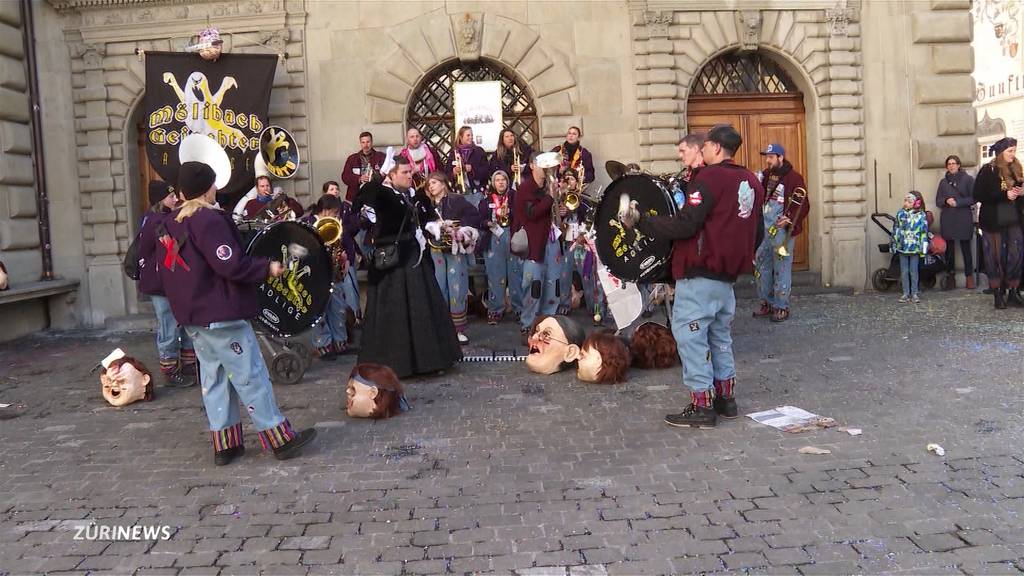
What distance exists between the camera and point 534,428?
19.1ft

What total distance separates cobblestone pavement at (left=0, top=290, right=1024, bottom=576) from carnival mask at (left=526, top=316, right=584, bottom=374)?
234 millimetres

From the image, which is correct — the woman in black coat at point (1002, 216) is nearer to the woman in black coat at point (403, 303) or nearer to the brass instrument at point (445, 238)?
the brass instrument at point (445, 238)

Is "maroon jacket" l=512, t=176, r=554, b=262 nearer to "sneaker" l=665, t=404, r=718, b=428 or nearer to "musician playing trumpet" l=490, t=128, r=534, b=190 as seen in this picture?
"musician playing trumpet" l=490, t=128, r=534, b=190

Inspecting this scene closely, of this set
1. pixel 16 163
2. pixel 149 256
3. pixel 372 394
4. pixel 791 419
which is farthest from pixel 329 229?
pixel 16 163

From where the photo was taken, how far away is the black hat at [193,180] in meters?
4.98

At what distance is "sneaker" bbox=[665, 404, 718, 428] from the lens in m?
5.64

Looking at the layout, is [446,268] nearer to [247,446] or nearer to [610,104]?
[247,446]

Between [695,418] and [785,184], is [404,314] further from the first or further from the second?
[785,184]

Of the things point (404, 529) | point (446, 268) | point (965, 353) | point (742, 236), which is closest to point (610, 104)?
point (446, 268)

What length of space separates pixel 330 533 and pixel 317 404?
2.86 meters

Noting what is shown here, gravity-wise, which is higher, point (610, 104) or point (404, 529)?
point (610, 104)

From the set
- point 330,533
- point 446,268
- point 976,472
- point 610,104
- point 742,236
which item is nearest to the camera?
point 330,533

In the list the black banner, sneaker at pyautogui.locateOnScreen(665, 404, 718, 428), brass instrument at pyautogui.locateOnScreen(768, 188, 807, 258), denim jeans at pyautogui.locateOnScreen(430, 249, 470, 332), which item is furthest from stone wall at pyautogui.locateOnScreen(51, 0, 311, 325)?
sneaker at pyautogui.locateOnScreen(665, 404, 718, 428)

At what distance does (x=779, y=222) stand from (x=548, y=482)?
21.8ft
